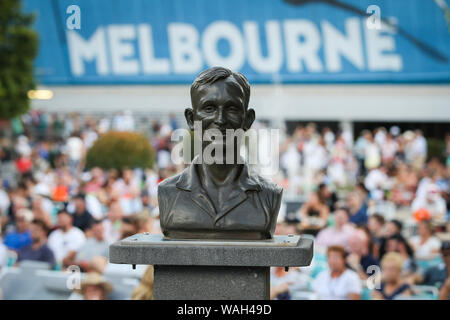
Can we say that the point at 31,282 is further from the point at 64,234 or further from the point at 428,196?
the point at 428,196

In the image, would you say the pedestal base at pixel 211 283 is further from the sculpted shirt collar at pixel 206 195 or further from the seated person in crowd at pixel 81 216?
the seated person in crowd at pixel 81 216

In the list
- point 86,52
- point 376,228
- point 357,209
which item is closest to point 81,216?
point 357,209

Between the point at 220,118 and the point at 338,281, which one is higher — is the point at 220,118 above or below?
above

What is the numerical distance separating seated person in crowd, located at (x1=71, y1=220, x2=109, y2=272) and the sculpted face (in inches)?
130

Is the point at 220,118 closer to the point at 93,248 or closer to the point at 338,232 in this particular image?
the point at 93,248

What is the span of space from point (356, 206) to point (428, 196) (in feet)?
6.88

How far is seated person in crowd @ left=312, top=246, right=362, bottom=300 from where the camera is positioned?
574 centimetres

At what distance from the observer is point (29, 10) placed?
83.8 feet

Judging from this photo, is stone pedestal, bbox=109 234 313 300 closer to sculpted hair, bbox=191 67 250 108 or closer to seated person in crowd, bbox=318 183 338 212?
sculpted hair, bbox=191 67 250 108

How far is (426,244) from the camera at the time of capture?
309 inches

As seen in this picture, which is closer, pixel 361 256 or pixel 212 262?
pixel 212 262

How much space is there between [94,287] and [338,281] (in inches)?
75.6

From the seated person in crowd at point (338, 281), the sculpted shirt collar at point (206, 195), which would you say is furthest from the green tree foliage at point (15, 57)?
the sculpted shirt collar at point (206, 195)

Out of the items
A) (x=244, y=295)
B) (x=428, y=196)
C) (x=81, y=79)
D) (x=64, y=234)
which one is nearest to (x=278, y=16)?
(x=81, y=79)
